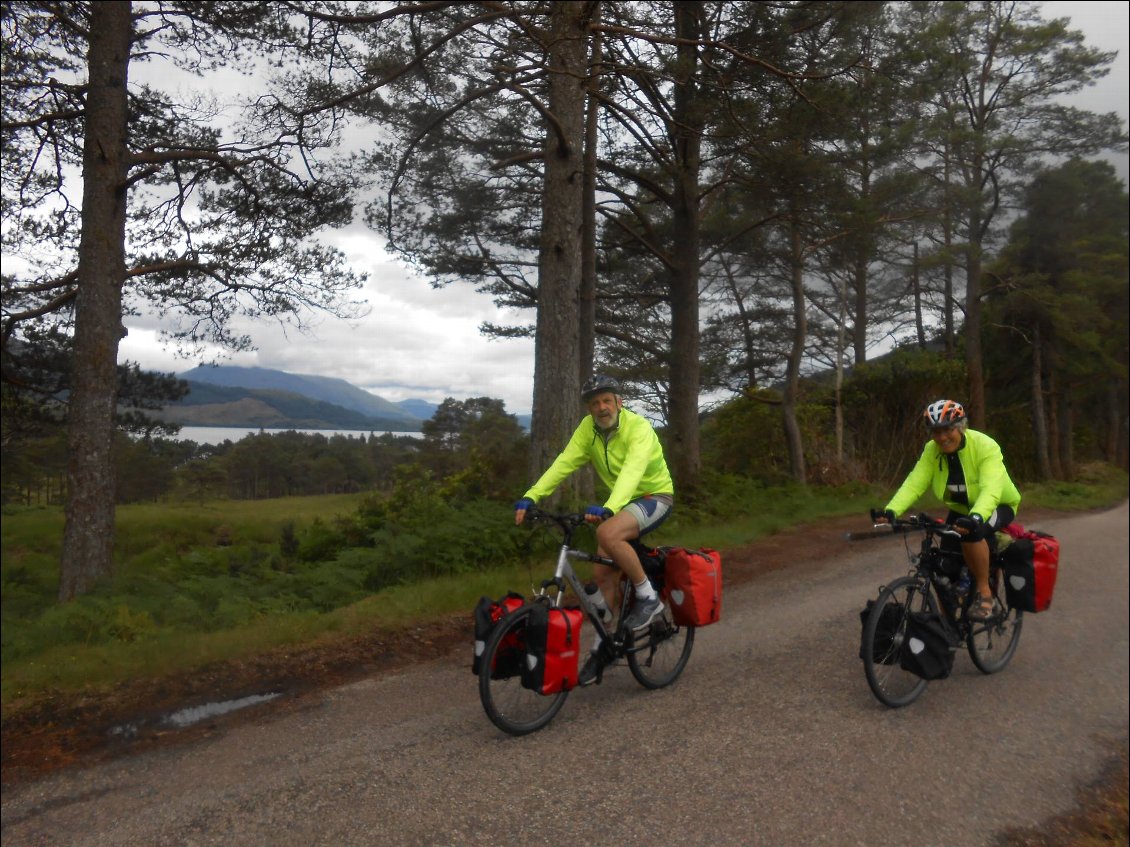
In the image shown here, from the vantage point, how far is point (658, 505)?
538cm

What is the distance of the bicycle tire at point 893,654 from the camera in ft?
17.1

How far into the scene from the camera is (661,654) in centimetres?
570

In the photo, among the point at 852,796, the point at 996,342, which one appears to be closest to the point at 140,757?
the point at 852,796

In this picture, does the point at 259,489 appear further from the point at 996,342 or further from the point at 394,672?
the point at 996,342

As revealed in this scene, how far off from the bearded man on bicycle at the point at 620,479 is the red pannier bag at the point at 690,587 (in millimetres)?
235

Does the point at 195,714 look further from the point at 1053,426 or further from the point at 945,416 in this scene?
the point at 1053,426

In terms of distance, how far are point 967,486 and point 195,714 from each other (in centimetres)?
536

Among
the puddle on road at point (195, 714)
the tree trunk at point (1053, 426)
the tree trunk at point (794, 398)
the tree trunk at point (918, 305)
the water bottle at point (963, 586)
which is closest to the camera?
the puddle on road at point (195, 714)

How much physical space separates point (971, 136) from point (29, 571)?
24253 mm

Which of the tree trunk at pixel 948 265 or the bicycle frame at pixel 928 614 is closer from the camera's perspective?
the bicycle frame at pixel 928 614

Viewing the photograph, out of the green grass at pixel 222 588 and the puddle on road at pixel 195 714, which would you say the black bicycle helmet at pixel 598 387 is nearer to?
the puddle on road at pixel 195 714

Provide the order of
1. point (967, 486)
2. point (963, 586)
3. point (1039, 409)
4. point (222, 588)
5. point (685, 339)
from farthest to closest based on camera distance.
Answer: point (1039, 409) → point (685, 339) → point (222, 588) → point (963, 586) → point (967, 486)

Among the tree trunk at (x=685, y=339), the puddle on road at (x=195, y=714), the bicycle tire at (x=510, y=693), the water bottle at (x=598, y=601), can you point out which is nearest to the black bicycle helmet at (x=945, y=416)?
the water bottle at (x=598, y=601)

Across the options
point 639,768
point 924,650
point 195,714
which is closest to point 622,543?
point 639,768
